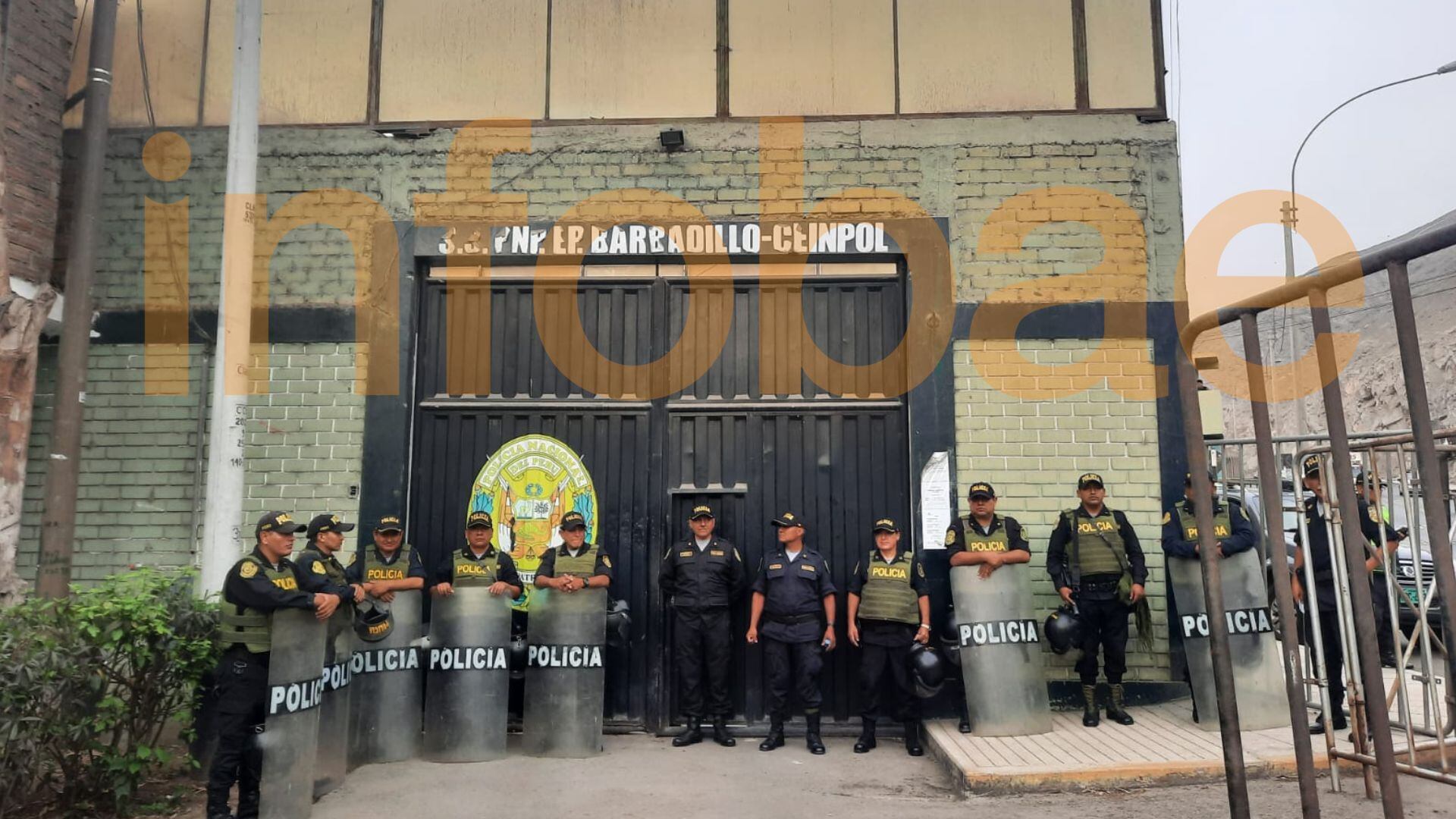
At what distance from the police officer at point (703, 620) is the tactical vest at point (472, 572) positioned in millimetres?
1346

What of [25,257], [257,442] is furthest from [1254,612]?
[25,257]

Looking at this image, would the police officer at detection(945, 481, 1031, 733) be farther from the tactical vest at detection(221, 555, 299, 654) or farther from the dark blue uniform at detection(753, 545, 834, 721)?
the tactical vest at detection(221, 555, 299, 654)

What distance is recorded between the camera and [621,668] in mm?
7664

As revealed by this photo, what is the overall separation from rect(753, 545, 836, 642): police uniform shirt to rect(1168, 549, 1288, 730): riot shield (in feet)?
8.56

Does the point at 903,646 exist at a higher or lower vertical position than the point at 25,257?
lower

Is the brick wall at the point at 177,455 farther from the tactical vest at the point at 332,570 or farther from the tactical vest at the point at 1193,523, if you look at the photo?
the tactical vest at the point at 1193,523

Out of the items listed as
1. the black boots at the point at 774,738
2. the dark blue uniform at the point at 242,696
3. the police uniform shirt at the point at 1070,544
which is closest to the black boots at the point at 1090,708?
the police uniform shirt at the point at 1070,544

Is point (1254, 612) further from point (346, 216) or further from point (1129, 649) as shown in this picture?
point (346, 216)

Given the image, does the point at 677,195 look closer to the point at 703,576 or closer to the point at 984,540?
the point at 703,576

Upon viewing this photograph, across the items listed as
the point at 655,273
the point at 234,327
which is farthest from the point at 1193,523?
the point at 234,327

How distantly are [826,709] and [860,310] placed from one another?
3338mm

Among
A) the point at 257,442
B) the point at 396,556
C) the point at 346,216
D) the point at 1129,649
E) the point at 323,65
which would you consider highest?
the point at 323,65

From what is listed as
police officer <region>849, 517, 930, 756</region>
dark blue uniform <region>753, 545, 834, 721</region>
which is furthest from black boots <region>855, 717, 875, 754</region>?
dark blue uniform <region>753, 545, 834, 721</region>

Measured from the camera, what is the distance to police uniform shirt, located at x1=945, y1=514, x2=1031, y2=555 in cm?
699
